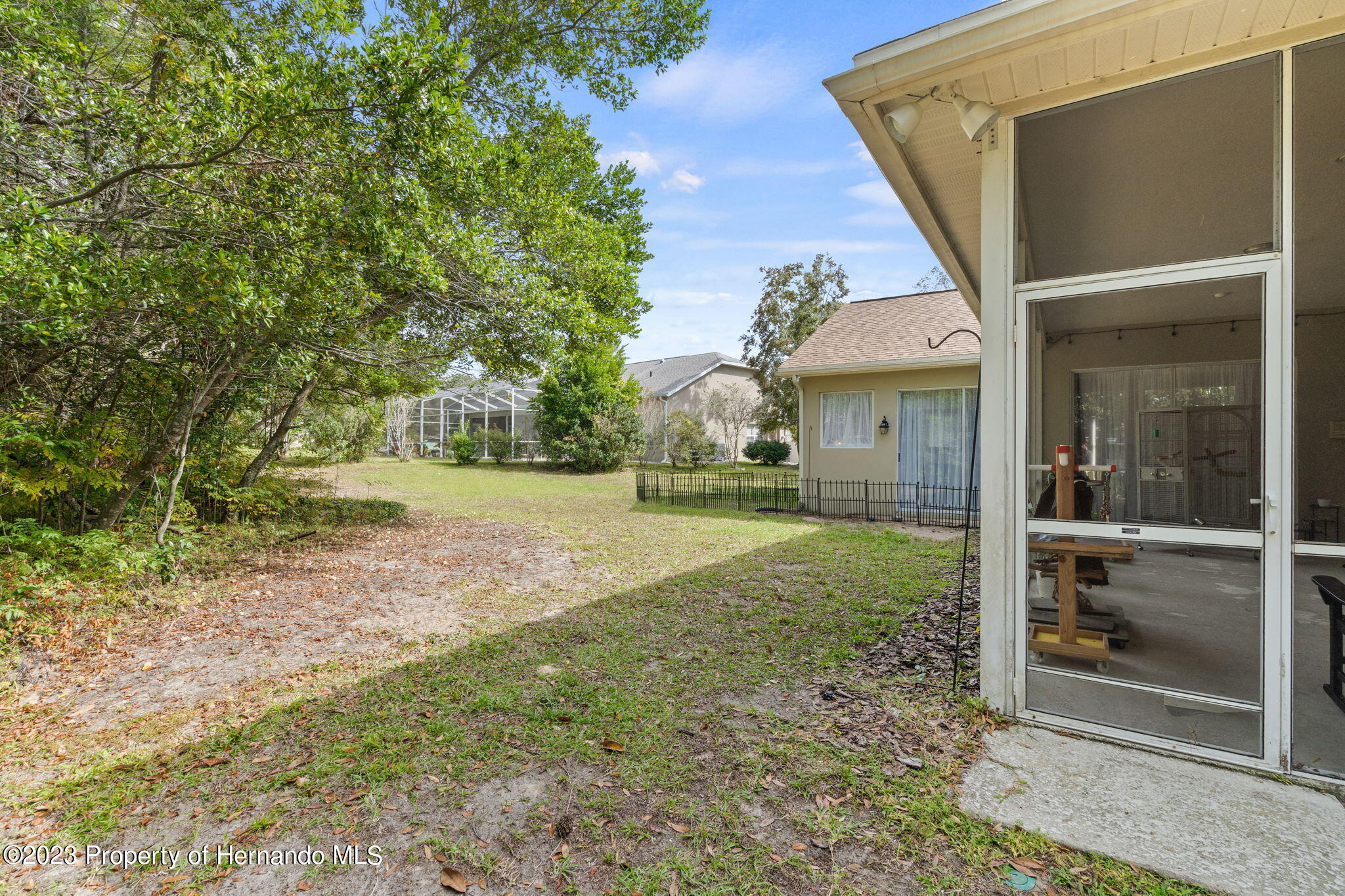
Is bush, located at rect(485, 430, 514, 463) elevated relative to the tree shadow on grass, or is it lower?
elevated

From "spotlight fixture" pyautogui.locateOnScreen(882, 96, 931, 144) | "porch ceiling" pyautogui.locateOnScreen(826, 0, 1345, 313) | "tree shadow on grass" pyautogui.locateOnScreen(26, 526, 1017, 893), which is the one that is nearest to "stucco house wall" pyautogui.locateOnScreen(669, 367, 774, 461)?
"tree shadow on grass" pyautogui.locateOnScreen(26, 526, 1017, 893)

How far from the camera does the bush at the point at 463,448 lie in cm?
2630

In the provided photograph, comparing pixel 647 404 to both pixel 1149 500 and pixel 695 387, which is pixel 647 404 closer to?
pixel 695 387

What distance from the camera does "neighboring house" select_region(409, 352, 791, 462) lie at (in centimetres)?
2745

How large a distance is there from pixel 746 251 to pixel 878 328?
14041 millimetres

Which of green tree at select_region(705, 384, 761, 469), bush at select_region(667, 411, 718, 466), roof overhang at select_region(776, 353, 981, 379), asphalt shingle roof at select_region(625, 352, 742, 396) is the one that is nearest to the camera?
roof overhang at select_region(776, 353, 981, 379)

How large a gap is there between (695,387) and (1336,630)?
26.0 meters

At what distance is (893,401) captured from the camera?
11.5 m

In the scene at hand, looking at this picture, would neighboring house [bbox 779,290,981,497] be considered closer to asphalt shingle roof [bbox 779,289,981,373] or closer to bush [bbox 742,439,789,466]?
asphalt shingle roof [bbox 779,289,981,373]

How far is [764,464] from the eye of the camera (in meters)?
26.0

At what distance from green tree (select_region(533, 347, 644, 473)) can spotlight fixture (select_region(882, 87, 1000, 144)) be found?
726 inches

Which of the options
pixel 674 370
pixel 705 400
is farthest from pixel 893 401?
pixel 674 370

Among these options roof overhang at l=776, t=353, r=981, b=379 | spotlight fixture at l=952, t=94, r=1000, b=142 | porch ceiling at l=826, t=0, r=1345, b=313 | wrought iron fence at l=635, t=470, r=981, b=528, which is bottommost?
wrought iron fence at l=635, t=470, r=981, b=528

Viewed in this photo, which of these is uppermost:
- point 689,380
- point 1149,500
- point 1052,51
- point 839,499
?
point 689,380
